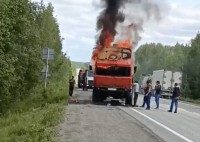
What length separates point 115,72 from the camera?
31.9 meters

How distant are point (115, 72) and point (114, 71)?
9cm

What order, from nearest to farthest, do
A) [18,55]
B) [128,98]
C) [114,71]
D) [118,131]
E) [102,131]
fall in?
[102,131]
[118,131]
[114,71]
[128,98]
[18,55]

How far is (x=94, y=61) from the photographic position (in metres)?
32.6

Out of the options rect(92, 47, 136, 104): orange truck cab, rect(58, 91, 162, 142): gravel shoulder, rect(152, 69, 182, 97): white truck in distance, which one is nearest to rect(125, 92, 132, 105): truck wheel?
rect(92, 47, 136, 104): orange truck cab

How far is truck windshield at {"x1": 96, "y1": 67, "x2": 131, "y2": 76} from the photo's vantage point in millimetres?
31781

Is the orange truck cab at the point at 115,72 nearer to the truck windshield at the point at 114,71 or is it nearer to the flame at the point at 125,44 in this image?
the truck windshield at the point at 114,71

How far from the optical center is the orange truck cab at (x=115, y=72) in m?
31.8

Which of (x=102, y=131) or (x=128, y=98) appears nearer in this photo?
(x=102, y=131)

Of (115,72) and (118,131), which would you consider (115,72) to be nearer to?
(115,72)

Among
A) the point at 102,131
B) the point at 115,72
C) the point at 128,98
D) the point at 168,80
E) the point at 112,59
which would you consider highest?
the point at 168,80

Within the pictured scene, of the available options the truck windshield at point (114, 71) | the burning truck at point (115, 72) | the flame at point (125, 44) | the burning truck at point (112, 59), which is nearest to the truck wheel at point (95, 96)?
the burning truck at point (112, 59)

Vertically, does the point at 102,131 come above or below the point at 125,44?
below

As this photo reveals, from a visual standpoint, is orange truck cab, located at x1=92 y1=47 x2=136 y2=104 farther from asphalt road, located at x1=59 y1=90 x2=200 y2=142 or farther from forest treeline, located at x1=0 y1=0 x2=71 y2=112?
asphalt road, located at x1=59 y1=90 x2=200 y2=142

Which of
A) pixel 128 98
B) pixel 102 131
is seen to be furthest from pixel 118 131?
pixel 128 98
